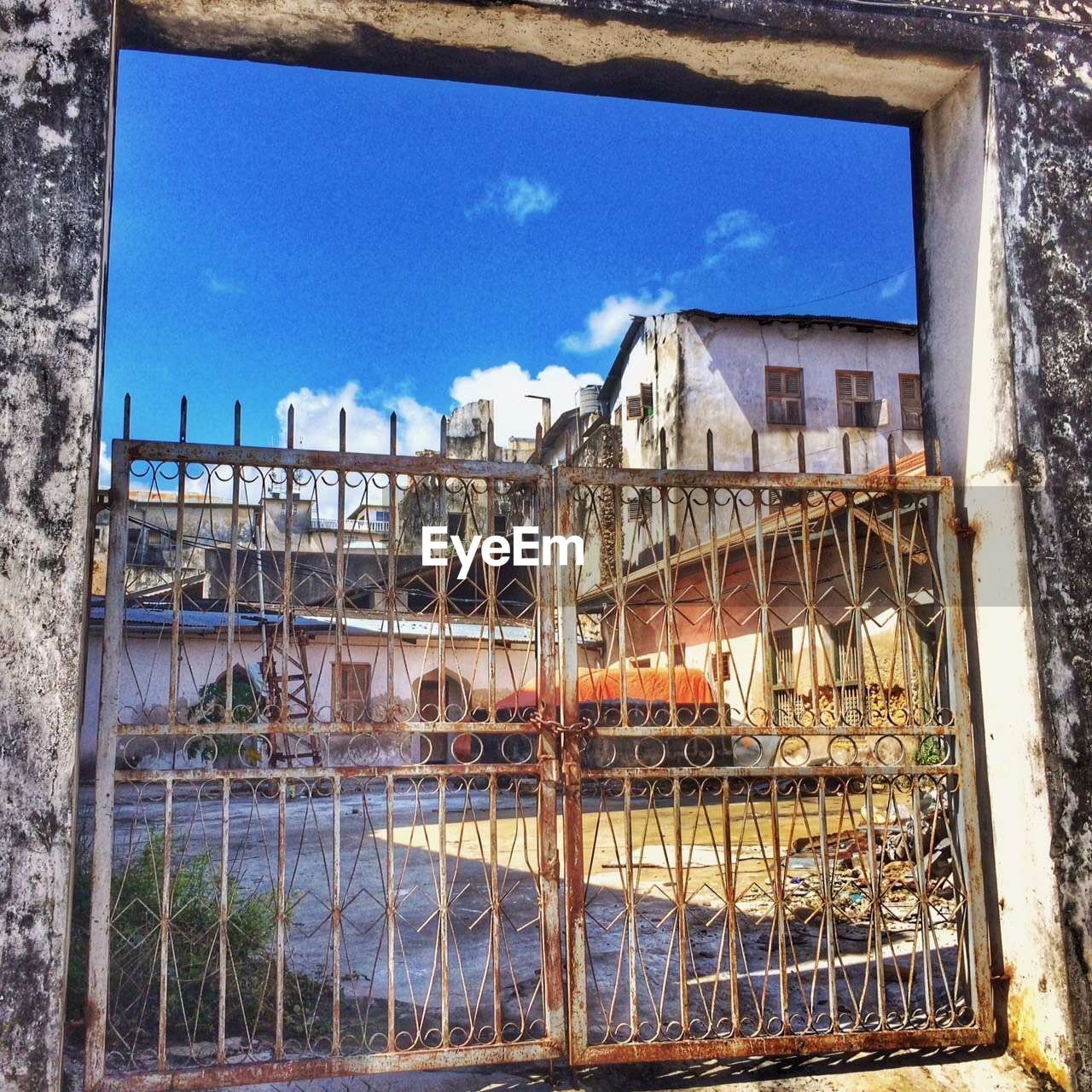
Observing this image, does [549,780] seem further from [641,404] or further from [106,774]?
[641,404]

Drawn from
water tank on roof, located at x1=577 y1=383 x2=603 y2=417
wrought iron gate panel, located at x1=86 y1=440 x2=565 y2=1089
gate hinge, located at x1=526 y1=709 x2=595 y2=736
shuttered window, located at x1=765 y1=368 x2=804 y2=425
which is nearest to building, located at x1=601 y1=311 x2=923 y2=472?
shuttered window, located at x1=765 y1=368 x2=804 y2=425

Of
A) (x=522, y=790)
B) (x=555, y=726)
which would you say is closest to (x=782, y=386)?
(x=522, y=790)

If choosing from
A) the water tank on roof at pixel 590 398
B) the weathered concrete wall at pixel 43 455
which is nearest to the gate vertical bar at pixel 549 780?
the weathered concrete wall at pixel 43 455

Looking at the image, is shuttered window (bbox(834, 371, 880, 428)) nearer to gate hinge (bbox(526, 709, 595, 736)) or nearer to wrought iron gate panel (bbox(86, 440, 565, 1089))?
wrought iron gate panel (bbox(86, 440, 565, 1089))

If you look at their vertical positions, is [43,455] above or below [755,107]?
below

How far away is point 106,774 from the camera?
3652 mm

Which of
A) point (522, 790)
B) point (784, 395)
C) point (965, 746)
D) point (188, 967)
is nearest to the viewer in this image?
point (965, 746)

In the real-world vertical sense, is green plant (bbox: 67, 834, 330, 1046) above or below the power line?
below

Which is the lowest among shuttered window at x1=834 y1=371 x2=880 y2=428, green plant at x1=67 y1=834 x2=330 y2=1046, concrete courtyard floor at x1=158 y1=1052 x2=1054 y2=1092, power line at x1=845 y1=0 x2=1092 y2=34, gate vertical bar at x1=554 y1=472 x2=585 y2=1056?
concrete courtyard floor at x1=158 y1=1052 x2=1054 y2=1092

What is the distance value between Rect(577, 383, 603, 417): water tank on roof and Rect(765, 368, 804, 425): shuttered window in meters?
7.34

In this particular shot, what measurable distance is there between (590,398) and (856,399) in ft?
29.3

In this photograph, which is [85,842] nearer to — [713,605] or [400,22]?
[713,605]

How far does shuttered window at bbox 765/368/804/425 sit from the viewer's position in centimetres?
2356

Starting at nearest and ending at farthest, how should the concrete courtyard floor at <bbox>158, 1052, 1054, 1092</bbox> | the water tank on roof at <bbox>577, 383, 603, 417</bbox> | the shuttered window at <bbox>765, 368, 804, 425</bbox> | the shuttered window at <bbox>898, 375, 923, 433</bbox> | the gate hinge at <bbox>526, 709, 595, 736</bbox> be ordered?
the concrete courtyard floor at <bbox>158, 1052, 1054, 1092</bbox> → the gate hinge at <bbox>526, 709, 595, 736</bbox> → the shuttered window at <bbox>765, 368, 804, 425</bbox> → the shuttered window at <bbox>898, 375, 923, 433</bbox> → the water tank on roof at <bbox>577, 383, 603, 417</bbox>
